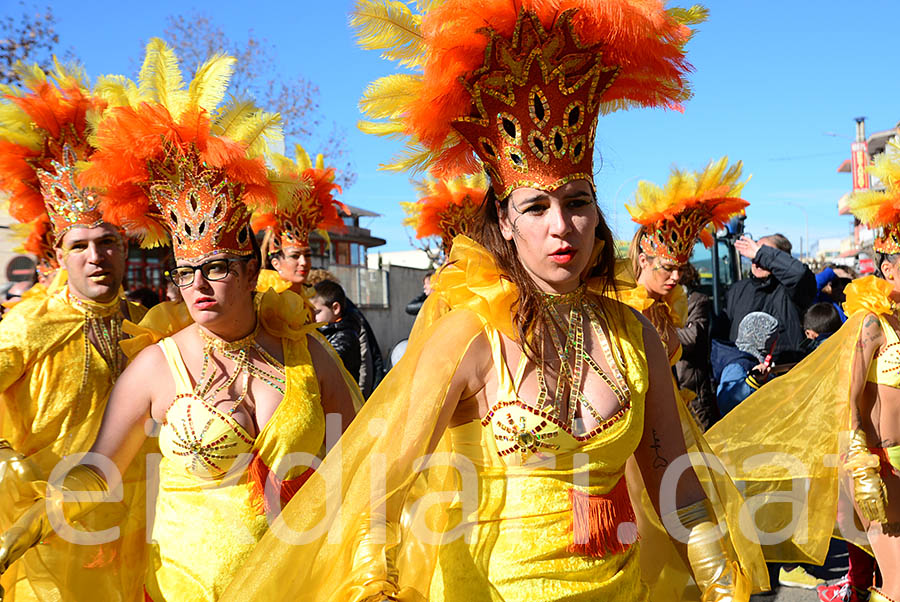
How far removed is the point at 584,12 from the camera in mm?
2164

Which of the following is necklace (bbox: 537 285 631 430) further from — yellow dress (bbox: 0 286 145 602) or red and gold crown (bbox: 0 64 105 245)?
red and gold crown (bbox: 0 64 105 245)

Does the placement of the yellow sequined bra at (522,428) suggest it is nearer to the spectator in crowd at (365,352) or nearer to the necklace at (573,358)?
the necklace at (573,358)

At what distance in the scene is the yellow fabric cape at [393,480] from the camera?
1.94m

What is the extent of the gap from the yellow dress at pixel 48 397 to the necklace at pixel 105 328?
2cm

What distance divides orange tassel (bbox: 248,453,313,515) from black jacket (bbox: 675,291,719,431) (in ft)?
13.2

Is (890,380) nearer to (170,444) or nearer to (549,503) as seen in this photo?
(549,503)

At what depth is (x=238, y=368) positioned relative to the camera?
288cm

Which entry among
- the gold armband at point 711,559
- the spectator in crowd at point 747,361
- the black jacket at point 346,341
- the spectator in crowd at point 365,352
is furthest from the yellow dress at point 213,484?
the spectator in crowd at point 747,361

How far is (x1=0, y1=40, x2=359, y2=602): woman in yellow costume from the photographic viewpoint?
270cm

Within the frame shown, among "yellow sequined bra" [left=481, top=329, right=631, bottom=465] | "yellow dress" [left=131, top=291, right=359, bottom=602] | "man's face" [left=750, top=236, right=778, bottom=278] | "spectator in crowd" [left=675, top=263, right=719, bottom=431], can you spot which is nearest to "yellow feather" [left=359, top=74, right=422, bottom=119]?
"yellow sequined bra" [left=481, top=329, right=631, bottom=465]

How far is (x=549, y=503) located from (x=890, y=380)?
280 centimetres

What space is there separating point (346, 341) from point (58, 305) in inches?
111

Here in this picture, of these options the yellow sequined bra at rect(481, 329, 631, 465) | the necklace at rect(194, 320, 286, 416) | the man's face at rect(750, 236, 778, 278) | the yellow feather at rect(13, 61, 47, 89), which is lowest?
the yellow sequined bra at rect(481, 329, 631, 465)

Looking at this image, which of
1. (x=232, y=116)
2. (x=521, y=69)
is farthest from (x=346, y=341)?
(x=521, y=69)
